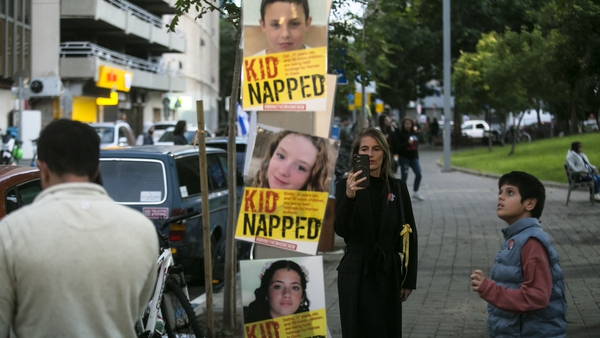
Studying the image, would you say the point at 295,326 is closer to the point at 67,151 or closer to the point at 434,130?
the point at 67,151

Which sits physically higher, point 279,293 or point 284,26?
point 284,26

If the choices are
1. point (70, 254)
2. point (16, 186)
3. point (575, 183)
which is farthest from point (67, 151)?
point (575, 183)

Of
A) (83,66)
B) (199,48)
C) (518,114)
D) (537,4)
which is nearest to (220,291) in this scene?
(537,4)

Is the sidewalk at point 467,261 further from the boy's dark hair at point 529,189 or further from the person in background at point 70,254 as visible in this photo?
the person in background at point 70,254

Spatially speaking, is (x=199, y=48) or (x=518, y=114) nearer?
(x=518, y=114)

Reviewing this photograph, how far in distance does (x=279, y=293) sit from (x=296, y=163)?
73 centimetres

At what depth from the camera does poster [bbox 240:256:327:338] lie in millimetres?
4621

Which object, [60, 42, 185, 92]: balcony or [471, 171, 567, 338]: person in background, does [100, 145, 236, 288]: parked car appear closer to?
[471, 171, 567, 338]: person in background

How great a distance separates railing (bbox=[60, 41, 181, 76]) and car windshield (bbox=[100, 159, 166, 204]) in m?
29.0

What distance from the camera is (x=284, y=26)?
454 centimetres

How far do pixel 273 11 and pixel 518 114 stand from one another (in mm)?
37417

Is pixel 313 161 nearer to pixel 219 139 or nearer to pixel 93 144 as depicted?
pixel 93 144

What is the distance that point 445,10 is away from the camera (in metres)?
27.9

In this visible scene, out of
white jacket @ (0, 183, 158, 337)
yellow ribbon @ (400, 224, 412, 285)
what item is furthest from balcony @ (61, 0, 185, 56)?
white jacket @ (0, 183, 158, 337)
